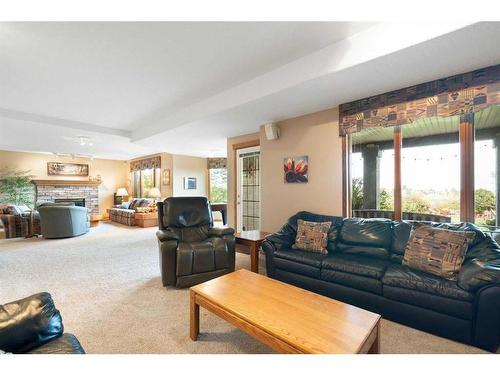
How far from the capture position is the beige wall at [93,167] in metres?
7.59

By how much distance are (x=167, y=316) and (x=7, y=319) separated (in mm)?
1277

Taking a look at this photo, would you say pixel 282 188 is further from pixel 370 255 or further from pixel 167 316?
pixel 167 316

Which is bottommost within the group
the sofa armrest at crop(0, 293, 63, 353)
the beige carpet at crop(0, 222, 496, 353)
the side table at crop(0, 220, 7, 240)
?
the beige carpet at crop(0, 222, 496, 353)

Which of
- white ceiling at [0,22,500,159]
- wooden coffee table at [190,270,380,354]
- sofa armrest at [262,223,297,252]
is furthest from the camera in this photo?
sofa armrest at [262,223,297,252]

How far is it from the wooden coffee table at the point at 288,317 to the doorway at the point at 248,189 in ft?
9.65

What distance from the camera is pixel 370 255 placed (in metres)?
2.56

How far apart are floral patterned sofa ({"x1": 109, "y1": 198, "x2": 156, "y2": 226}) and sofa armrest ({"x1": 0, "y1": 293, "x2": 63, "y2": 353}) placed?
6.55 m

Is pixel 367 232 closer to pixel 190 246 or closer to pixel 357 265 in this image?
pixel 357 265

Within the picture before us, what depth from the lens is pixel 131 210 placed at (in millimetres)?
7586

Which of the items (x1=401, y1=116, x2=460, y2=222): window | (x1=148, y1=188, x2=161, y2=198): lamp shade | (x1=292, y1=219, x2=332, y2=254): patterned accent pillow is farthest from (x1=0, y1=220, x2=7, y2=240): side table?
(x1=401, y1=116, x2=460, y2=222): window

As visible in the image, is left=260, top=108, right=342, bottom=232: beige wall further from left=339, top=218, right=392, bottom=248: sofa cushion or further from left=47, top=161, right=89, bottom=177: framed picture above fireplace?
left=47, top=161, right=89, bottom=177: framed picture above fireplace

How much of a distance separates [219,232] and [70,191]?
8.01 meters

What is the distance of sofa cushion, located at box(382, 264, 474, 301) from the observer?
1.78m

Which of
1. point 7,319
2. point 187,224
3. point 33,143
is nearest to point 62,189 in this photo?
point 33,143
